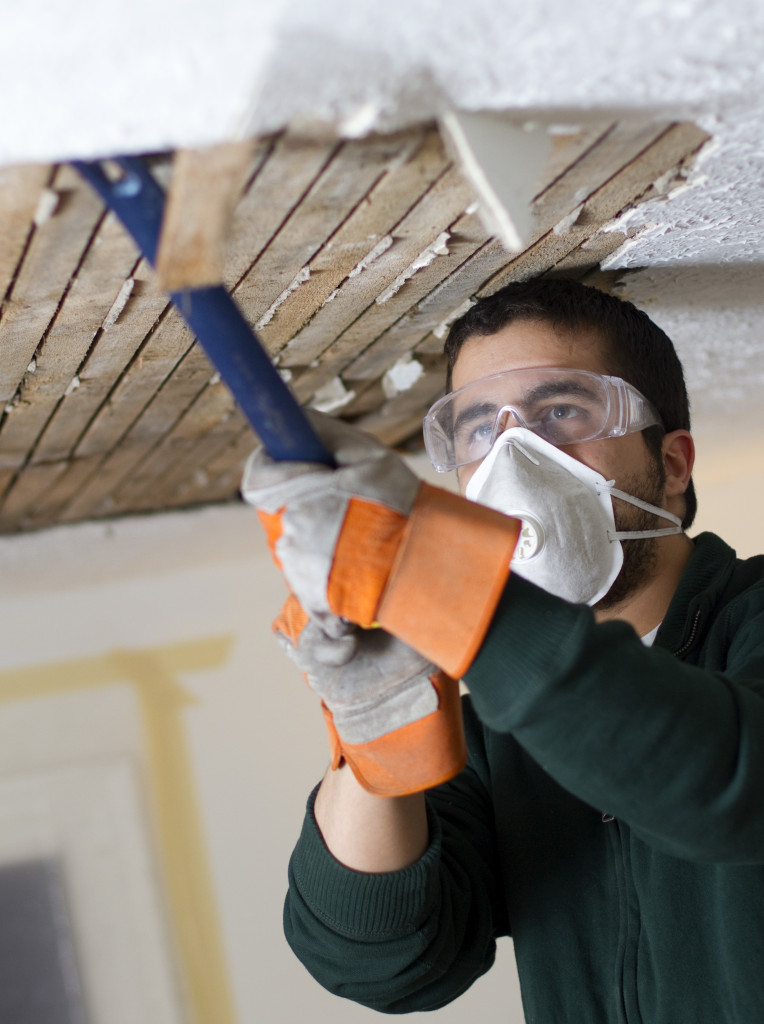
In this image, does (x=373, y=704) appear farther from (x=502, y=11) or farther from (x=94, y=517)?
(x=94, y=517)

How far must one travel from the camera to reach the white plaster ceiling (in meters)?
0.73

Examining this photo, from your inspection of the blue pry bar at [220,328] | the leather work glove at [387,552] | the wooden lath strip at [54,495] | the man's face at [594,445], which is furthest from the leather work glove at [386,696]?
the wooden lath strip at [54,495]

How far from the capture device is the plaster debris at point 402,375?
214 centimetres

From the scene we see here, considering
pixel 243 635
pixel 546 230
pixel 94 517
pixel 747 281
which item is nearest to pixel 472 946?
pixel 546 230

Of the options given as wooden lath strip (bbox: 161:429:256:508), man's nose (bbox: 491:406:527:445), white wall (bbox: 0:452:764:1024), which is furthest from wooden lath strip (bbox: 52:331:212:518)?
white wall (bbox: 0:452:764:1024)

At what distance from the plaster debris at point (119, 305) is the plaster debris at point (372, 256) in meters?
0.34

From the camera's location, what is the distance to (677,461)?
1.75 meters

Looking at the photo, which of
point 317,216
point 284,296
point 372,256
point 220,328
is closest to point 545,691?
point 220,328

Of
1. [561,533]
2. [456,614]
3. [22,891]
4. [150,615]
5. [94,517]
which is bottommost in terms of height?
[22,891]

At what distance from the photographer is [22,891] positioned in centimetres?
375

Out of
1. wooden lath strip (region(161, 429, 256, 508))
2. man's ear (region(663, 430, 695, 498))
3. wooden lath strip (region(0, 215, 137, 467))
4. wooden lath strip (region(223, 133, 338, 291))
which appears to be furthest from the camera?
wooden lath strip (region(161, 429, 256, 508))

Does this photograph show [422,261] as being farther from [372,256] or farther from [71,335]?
[71,335]

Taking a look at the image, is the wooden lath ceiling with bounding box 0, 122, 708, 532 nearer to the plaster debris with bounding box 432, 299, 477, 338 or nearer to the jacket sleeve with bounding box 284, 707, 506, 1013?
the plaster debris with bounding box 432, 299, 477, 338

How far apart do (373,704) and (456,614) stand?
0.21m
